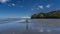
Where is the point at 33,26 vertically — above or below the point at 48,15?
below

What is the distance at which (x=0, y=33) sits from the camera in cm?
186

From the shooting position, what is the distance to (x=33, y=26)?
208 centimetres

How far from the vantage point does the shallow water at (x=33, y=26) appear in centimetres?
196

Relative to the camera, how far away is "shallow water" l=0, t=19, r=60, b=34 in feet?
6.43

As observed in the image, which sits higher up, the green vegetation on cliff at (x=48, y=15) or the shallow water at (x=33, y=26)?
the green vegetation on cliff at (x=48, y=15)

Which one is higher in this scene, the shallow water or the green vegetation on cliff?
the green vegetation on cliff

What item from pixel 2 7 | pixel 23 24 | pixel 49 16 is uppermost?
pixel 2 7

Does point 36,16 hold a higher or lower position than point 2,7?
lower

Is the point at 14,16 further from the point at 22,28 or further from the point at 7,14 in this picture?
the point at 22,28

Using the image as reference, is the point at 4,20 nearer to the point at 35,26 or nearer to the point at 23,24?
the point at 23,24

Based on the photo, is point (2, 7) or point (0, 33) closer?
point (0, 33)

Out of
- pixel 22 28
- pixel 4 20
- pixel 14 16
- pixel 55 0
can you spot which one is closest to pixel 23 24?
pixel 22 28

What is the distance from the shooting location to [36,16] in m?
1.97

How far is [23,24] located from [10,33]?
28 centimetres
